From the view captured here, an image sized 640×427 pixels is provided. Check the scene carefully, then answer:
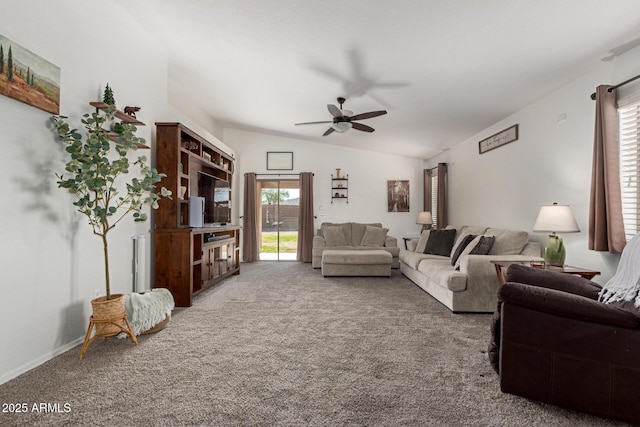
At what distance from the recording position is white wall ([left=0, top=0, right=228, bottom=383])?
1973mm

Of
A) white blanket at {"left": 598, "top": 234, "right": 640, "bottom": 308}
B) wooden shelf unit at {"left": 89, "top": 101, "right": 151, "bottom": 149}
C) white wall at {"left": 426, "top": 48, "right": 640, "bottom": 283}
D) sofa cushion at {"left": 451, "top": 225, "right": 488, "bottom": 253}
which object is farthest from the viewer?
sofa cushion at {"left": 451, "top": 225, "right": 488, "bottom": 253}

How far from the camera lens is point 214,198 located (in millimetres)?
4980

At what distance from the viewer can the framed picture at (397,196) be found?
7598mm

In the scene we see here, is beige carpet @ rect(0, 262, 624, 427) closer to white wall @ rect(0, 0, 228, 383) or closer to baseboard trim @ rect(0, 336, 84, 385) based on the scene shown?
baseboard trim @ rect(0, 336, 84, 385)

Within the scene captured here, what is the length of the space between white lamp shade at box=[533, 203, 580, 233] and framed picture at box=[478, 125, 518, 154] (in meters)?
1.64

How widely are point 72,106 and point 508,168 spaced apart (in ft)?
16.4

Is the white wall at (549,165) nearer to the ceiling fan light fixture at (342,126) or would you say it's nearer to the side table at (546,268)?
the side table at (546,268)

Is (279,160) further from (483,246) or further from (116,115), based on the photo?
(483,246)

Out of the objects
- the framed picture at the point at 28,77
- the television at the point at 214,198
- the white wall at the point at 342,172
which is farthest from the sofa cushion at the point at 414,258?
the framed picture at the point at 28,77

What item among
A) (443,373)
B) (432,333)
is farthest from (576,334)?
(432,333)

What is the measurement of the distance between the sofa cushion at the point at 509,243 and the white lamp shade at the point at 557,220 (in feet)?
2.64

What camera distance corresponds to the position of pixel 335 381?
193cm

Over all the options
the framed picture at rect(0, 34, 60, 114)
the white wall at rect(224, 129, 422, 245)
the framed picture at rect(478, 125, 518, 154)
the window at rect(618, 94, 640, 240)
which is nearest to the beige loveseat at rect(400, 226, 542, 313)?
the window at rect(618, 94, 640, 240)

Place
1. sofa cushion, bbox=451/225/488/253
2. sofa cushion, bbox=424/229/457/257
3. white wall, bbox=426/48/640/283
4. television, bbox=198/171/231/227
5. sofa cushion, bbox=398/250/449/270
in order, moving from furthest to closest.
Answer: sofa cushion, bbox=424/229/457/257 → television, bbox=198/171/231/227 → sofa cushion, bbox=398/250/449/270 → sofa cushion, bbox=451/225/488/253 → white wall, bbox=426/48/640/283
